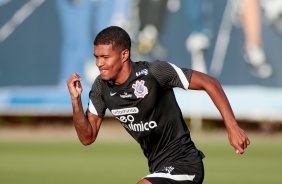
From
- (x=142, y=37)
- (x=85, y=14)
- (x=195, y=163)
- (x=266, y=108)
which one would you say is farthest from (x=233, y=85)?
(x=195, y=163)

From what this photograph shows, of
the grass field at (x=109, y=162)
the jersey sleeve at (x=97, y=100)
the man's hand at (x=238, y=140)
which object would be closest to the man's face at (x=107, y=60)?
the jersey sleeve at (x=97, y=100)

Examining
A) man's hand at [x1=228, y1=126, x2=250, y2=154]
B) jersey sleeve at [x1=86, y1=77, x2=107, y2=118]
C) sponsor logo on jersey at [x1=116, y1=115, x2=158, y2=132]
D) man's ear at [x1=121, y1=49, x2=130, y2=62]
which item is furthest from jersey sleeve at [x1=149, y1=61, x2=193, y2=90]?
man's hand at [x1=228, y1=126, x2=250, y2=154]

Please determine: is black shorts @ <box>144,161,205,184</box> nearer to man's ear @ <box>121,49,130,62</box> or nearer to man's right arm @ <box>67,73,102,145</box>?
man's right arm @ <box>67,73,102,145</box>

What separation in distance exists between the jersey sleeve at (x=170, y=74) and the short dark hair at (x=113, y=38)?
334 mm

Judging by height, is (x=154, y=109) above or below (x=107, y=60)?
below

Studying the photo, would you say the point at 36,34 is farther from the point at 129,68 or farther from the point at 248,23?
the point at 129,68

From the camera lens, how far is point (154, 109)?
845cm

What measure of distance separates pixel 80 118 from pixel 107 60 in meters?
0.59

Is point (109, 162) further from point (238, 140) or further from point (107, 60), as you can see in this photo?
point (238, 140)

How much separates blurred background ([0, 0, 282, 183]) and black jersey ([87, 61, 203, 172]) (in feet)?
47.0

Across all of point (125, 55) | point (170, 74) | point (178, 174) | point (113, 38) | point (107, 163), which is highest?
point (107, 163)

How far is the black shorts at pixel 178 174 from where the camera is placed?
822 cm

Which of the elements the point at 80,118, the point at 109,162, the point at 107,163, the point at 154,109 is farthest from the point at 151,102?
the point at 109,162

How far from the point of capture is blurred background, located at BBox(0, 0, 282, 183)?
2323 centimetres
